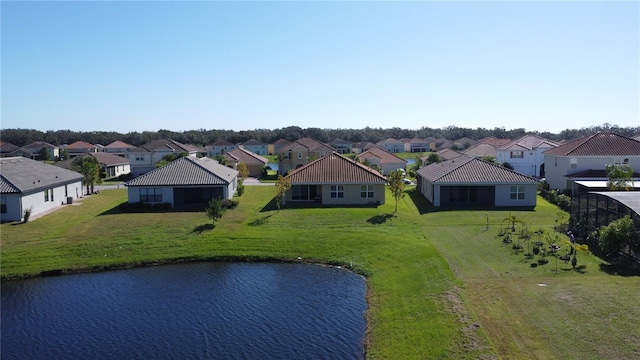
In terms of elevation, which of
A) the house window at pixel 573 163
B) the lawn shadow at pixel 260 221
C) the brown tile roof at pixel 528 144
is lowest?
the lawn shadow at pixel 260 221

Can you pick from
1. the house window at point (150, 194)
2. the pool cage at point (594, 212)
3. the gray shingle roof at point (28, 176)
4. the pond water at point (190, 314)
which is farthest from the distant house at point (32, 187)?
the pool cage at point (594, 212)

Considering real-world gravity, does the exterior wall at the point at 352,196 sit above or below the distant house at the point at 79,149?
below

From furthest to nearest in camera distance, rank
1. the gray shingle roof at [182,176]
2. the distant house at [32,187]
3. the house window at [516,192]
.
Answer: the gray shingle roof at [182,176], the house window at [516,192], the distant house at [32,187]

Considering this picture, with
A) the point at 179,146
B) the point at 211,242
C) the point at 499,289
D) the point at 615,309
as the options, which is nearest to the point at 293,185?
the point at 211,242

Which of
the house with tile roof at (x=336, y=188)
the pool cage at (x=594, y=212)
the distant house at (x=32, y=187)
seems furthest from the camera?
the house with tile roof at (x=336, y=188)

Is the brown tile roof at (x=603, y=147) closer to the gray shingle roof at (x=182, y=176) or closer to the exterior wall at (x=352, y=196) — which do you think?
the exterior wall at (x=352, y=196)

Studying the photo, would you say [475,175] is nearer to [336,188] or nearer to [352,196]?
[352,196]

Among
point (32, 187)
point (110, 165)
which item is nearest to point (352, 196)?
point (32, 187)

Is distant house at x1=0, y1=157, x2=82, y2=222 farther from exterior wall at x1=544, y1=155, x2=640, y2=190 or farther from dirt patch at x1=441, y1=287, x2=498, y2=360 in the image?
exterior wall at x1=544, y1=155, x2=640, y2=190
